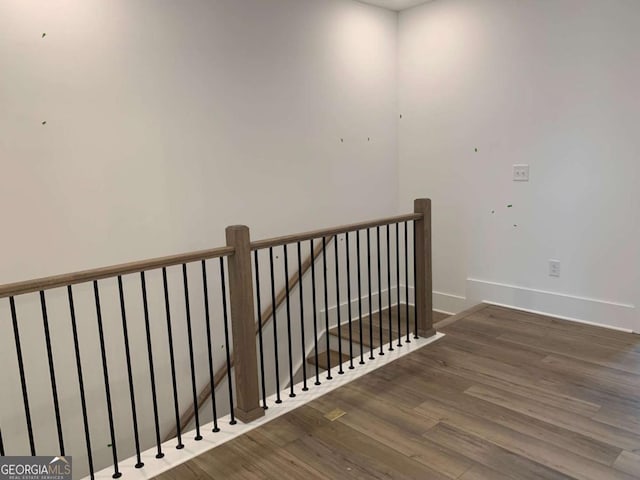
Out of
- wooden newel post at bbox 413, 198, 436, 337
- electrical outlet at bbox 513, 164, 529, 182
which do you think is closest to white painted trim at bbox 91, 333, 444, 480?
wooden newel post at bbox 413, 198, 436, 337

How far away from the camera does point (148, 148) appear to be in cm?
307

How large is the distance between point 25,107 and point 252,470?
6.95 ft

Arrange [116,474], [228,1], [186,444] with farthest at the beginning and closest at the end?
[228,1], [186,444], [116,474]

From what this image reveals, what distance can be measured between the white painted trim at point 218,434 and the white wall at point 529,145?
1564 mm

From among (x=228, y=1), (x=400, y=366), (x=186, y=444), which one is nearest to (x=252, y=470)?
(x=186, y=444)

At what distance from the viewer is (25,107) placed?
8.56 feet

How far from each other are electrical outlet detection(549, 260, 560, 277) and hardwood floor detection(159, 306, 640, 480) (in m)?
0.64

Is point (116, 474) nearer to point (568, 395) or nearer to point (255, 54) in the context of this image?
point (568, 395)

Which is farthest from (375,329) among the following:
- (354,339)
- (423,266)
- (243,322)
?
(243,322)

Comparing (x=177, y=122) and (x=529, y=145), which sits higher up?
(x=177, y=122)

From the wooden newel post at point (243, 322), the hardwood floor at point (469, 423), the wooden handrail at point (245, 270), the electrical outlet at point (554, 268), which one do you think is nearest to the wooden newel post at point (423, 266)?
the wooden handrail at point (245, 270)

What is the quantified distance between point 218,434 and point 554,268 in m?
2.74

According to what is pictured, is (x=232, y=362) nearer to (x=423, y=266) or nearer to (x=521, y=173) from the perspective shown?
(x=423, y=266)

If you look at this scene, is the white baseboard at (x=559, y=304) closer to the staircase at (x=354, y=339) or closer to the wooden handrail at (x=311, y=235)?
the staircase at (x=354, y=339)
